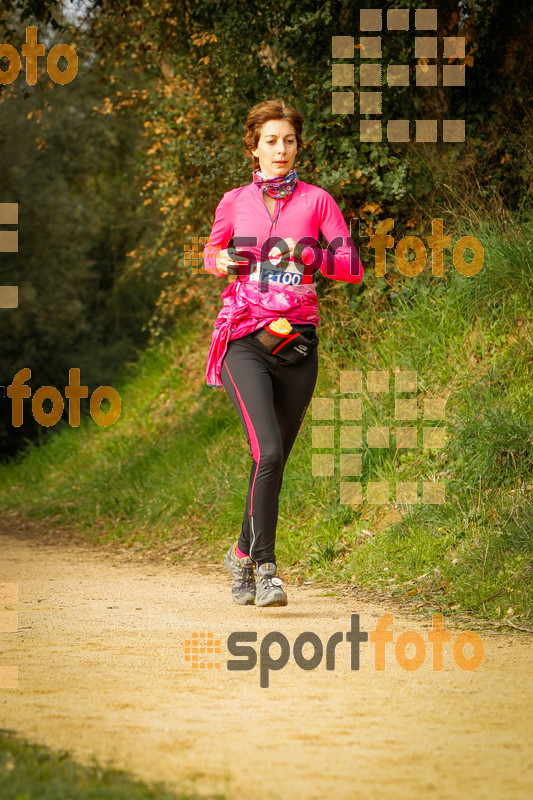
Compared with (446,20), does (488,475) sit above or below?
below

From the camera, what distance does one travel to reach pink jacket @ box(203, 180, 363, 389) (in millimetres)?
5441

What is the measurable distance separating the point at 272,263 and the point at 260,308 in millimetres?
246

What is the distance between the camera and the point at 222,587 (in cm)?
687

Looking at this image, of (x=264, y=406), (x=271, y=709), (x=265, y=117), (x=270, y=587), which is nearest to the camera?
(x=271, y=709)

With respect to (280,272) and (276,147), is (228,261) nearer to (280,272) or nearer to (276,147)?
(280,272)

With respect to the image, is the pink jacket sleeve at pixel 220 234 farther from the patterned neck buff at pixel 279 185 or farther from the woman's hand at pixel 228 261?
the patterned neck buff at pixel 279 185

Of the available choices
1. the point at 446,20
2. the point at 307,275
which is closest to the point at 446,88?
the point at 446,20

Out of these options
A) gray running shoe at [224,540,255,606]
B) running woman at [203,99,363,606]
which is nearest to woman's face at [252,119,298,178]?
running woman at [203,99,363,606]

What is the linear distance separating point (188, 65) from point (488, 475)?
252 inches

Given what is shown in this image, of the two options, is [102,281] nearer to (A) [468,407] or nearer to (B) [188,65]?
(B) [188,65]

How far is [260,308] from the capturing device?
5438mm

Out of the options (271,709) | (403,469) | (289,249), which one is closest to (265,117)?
(289,249)

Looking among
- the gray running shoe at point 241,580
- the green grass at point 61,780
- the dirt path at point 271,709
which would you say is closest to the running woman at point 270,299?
the gray running shoe at point 241,580

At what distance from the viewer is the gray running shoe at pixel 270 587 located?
5488 millimetres
